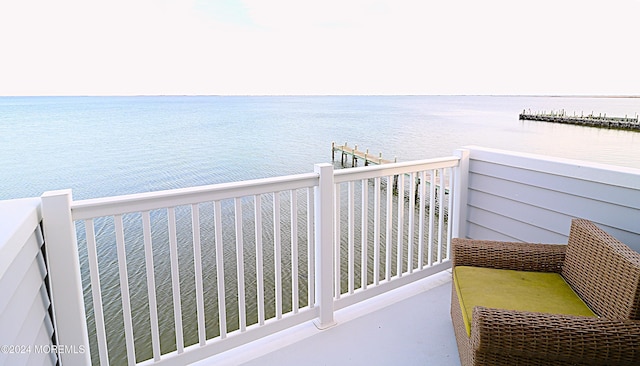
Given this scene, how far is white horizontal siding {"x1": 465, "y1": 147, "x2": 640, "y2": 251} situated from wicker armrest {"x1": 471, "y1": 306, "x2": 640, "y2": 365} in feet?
3.52

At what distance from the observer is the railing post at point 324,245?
2230mm

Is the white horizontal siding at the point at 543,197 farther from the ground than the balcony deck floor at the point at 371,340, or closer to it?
farther from the ground

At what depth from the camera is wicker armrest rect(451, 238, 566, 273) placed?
2129mm

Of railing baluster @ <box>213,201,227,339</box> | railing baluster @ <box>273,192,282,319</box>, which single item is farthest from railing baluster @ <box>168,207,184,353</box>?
railing baluster @ <box>273,192,282,319</box>

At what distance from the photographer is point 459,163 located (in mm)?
3008

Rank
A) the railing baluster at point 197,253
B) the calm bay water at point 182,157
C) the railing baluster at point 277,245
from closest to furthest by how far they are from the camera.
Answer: the railing baluster at point 197,253, the railing baluster at point 277,245, the calm bay water at point 182,157

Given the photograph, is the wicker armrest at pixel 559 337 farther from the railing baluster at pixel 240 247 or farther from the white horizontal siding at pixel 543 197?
the railing baluster at pixel 240 247

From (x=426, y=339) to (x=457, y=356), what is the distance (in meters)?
0.20

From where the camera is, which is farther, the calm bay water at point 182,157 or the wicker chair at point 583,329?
the calm bay water at point 182,157

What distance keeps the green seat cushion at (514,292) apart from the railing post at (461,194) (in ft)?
3.35

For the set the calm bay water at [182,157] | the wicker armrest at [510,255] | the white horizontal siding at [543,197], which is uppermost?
the white horizontal siding at [543,197]

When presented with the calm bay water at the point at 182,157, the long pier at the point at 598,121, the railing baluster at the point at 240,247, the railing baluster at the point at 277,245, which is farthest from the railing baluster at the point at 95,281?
the long pier at the point at 598,121

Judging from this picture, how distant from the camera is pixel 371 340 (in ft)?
7.26
